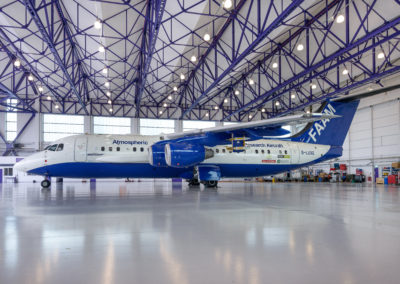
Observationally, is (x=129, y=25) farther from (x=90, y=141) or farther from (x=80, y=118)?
(x=80, y=118)

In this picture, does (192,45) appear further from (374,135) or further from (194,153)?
(374,135)

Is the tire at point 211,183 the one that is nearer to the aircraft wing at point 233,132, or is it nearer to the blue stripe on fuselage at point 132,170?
the blue stripe on fuselage at point 132,170

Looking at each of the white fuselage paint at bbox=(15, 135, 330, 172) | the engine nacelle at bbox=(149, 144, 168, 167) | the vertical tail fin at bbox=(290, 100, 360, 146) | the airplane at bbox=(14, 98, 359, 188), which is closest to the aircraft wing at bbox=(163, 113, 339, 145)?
the airplane at bbox=(14, 98, 359, 188)

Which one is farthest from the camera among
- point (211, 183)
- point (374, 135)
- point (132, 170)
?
point (374, 135)

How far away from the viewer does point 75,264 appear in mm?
3402

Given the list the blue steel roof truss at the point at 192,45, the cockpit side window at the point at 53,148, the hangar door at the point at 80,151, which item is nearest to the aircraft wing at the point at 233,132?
the hangar door at the point at 80,151

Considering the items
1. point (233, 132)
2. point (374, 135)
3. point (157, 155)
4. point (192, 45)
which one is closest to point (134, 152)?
point (157, 155)

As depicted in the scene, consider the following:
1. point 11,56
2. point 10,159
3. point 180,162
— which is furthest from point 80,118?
point 180,162

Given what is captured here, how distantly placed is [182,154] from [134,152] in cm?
327

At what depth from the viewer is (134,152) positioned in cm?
1625

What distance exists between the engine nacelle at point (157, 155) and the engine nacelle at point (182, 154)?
0.50 metres

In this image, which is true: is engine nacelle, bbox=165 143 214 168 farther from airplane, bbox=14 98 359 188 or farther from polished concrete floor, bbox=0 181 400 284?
polished concrete floor, bbox=0 181 400 284

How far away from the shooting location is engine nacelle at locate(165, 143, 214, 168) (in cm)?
1471

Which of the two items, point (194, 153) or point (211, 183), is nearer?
point (194, 153)
